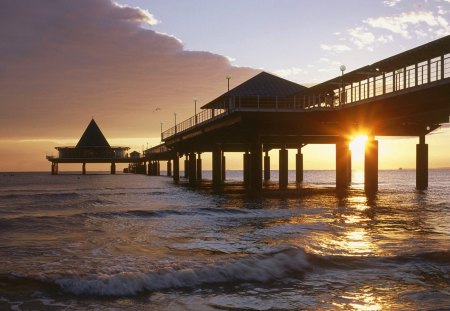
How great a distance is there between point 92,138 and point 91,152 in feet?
16.4

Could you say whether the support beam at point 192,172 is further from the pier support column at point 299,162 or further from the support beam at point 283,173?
the support beam at point 283,173

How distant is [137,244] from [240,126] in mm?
25030

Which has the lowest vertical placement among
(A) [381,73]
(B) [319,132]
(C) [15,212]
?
(C) [15,212]

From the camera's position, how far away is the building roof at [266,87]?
46153 mm

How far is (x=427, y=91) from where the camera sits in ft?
84.5

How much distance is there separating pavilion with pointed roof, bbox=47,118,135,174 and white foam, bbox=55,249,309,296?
405 ft

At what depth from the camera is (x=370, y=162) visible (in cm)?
4009

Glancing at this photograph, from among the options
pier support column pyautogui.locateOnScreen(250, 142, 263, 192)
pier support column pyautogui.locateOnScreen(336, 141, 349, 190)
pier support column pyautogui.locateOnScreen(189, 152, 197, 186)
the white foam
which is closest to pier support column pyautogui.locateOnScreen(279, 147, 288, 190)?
pier support column pyautogui.locateOnScreen(336, 141, 349, 190)

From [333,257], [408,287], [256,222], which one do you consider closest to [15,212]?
[256,222]

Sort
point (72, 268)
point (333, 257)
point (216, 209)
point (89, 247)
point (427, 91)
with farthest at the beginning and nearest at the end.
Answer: point (216, 209)
point (427, 91)
point (89, 247)
point (333, 257)
point (72, 268)

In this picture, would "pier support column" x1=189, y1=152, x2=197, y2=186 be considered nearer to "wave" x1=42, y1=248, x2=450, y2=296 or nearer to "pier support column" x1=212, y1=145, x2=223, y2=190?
"pier support column" x1=212, y1=145, x2=223, y2=190

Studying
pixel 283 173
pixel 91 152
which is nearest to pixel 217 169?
pixel 283 173

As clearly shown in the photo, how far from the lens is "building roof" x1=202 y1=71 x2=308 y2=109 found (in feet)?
151

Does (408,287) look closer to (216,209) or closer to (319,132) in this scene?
(216,209)
